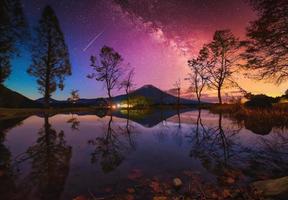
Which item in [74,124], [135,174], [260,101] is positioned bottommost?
[135,174]

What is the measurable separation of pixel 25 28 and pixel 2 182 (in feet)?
67.0

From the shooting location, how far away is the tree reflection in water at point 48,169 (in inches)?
144

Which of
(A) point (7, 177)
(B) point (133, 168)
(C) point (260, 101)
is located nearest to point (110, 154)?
(B) point (133, 168)

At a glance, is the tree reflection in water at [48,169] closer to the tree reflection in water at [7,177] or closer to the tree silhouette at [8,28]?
the tree reflection in water at [7,177]

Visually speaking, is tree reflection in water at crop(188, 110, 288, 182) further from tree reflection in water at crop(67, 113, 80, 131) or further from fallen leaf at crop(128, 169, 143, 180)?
tree reflection in water at crop(67, 113, 80, 131)

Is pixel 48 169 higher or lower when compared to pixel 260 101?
lower

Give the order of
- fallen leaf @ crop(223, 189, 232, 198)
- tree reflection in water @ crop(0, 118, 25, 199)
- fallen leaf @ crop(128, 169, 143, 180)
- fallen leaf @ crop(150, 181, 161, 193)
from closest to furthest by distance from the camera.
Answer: fallen leaf @ crop(223, 189, 232, 198)
tree reflection in water @ crop(0, 118, 25, 199)
fallen leaf @ crop(150, 181, 161, 193)
fallen leaf @ crop(128, 169, 143, 180)

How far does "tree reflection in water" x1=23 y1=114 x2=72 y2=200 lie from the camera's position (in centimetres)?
367

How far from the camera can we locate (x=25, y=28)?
20.3 m

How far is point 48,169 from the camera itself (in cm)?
487

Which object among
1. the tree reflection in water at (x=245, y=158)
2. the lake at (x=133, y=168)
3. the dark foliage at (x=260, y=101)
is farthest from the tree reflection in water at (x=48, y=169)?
the dark foliage at (x=260, y=101)

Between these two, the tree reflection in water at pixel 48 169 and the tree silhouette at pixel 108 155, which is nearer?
the tree reflection in water at pixel 48 169

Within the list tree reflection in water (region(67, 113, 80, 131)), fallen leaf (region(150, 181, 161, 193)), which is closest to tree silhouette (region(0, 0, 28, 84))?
tree reflection in water (region(67, 113, 80, 131))

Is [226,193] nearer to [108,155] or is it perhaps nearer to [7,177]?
[108,155]
